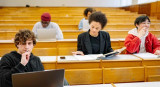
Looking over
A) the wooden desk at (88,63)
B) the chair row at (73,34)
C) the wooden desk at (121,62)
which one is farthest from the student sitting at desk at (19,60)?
the chair row at (73,34)

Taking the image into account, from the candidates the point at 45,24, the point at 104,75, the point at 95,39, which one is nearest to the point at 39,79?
the point at 104,75

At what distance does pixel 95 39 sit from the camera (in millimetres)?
2084

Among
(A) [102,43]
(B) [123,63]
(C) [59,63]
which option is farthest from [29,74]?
(A) [102,43]

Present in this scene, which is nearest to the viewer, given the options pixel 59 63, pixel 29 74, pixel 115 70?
pixel 29 74

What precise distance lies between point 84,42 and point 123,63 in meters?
0.51

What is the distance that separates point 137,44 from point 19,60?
1.32m

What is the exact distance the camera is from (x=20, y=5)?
948 cm

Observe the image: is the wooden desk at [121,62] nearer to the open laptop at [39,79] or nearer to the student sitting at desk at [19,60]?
the student sitting at desk at [19,60]

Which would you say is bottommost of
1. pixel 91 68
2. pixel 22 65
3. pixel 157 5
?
pixel 91 68

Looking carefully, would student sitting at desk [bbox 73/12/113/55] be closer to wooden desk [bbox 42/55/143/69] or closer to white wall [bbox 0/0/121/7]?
wooden desk [bbox 42/55/143/69]

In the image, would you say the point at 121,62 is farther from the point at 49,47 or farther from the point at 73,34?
the point at 73,34

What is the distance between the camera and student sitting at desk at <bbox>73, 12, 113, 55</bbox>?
77.5 inches

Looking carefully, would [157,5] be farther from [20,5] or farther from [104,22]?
[20,5]

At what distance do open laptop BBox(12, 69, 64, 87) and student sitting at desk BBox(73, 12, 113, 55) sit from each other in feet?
3.29
